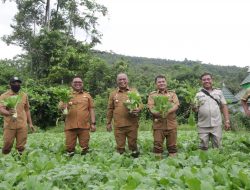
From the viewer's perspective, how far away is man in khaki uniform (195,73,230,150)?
25.7ft

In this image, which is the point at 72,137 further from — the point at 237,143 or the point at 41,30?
the point at 41,30

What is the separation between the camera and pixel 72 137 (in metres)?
8.41

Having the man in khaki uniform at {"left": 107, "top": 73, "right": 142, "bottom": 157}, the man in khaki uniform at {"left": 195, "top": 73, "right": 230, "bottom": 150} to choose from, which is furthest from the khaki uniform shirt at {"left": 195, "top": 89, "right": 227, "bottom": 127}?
the man in khaki uniform at {"left": 107, "top": 73, "right": 142, "bottom": 157}

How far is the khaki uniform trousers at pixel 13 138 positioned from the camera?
8.30 meters

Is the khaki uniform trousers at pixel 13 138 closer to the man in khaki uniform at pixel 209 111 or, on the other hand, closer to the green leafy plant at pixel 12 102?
the green leafy plant at pixel 12 102

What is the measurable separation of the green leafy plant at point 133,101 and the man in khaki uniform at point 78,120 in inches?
37.4

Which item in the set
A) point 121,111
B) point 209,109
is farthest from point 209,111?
point 121,111

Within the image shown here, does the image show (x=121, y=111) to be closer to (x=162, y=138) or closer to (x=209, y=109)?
(x=162, y=138)

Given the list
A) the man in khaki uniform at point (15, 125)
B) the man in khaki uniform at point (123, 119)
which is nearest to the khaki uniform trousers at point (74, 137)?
the man in khaki uniform at point (123, 119)

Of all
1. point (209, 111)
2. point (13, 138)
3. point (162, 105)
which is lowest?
point (13, 138)

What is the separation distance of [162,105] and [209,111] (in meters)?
1.00

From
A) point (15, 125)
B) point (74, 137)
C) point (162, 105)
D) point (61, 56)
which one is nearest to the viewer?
point (162, 105)

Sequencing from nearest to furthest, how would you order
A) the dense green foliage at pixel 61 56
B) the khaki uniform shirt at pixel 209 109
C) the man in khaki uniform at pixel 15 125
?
the khaki uniform shirt at pixel 209 109
the man in khaki uniform at pixel 15 125
the dense green foliage at pixel 61 56

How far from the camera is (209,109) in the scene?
25.8ft
